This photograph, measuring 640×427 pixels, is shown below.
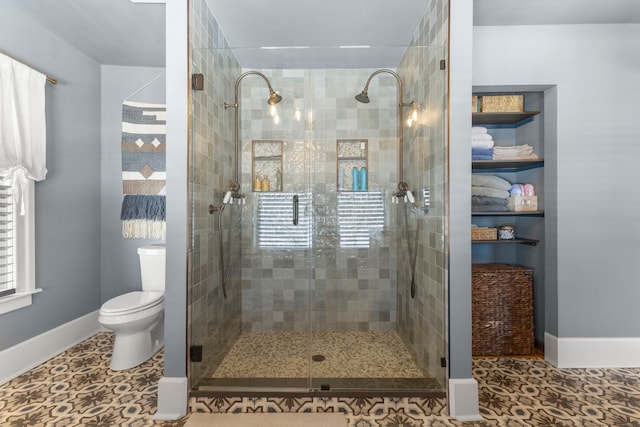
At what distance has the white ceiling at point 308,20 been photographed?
2023 millimetres

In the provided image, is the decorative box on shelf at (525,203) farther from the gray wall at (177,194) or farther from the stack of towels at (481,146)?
the gray wall at (177,194)

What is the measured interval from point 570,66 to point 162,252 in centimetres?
341

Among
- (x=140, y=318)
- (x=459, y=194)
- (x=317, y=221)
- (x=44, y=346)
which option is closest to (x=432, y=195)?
(x=459, y=194)

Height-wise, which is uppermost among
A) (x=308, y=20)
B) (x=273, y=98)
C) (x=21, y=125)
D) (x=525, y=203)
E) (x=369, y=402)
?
(x=308, y=20)

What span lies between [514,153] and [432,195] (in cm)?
105

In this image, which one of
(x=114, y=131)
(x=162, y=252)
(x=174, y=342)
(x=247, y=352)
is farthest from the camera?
(x=114, y=131)

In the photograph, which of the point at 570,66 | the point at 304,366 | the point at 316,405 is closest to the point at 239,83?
the point at 304,366

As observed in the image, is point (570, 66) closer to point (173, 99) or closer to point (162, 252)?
point (173, 99)

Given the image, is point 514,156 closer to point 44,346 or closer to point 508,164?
point 508,164

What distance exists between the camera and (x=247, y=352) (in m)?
1.98

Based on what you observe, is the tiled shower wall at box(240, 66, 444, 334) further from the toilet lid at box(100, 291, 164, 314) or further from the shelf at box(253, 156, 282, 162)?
the toilet lid at box(100, 291, 164, 314)

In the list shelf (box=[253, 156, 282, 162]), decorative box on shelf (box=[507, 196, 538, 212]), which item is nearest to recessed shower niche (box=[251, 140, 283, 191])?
shelf (box=[253, 156, 282, 162])

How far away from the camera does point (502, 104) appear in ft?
8.01

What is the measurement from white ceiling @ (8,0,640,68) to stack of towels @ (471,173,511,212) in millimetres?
1153
